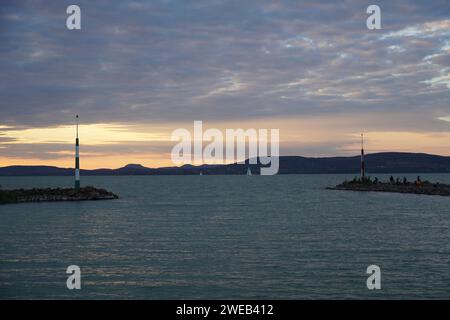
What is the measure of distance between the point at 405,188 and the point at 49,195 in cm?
7473

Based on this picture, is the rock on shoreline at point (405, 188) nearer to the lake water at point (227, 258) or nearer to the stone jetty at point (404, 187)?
the stone jetty at point (404, 187)

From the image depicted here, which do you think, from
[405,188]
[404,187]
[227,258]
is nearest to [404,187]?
[404,187]

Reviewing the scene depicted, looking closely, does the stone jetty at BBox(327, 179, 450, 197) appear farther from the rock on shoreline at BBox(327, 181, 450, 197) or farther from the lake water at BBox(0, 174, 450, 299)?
the lake water at BBox(0, 174, 450, 299)

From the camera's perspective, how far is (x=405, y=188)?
11312cm


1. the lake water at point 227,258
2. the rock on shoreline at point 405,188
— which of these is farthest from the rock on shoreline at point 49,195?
the rock on shoreline at point 405,188

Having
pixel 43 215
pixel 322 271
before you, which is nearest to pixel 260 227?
pixel 322 271

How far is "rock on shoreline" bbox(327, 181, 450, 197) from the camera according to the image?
336 ft

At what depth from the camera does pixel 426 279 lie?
79.8 feet

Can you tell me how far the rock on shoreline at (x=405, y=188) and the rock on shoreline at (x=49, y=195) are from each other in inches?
2458

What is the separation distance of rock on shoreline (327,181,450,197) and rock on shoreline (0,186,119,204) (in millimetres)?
62422

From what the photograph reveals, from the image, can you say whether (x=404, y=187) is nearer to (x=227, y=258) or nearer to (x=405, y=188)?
(x=405, y=188)
